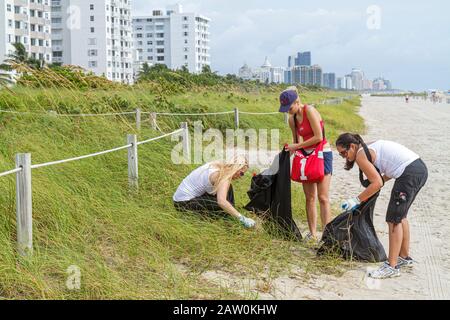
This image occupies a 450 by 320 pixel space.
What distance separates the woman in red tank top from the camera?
5.25m

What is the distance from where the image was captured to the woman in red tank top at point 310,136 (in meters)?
5.25

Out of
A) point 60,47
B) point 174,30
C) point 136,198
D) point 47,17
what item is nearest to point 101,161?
point 136,198

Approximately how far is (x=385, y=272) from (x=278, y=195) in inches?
50.1

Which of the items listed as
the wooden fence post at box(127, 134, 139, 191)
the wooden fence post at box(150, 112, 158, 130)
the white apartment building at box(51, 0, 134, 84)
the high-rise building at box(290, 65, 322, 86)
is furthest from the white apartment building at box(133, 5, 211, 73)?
the wooden fence post at box(127, 134, 139, 191)

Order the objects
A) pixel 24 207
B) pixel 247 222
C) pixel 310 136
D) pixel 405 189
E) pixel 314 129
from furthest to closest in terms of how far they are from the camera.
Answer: pixel 310 136 → pixel 314 129 → pixel 247 222 → pixel 405 189 → pixel 24 207

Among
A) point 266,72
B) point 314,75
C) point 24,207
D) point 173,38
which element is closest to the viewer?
point 24,207

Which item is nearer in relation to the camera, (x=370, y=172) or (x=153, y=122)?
(x=370, y=172)

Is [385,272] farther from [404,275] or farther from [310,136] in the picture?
[310,136]

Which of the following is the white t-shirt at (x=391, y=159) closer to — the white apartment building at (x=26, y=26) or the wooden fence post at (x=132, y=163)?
the wooden fence post at (x=132, y=163)

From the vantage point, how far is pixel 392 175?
4.60 metres

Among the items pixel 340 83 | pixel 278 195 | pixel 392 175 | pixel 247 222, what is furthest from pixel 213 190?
pixel 340 83

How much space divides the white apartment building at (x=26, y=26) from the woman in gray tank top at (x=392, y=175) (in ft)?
184

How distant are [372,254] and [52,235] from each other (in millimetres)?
2588

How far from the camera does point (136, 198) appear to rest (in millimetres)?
5805
